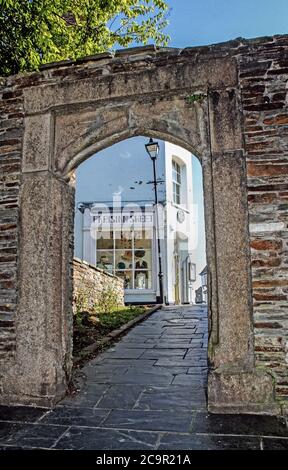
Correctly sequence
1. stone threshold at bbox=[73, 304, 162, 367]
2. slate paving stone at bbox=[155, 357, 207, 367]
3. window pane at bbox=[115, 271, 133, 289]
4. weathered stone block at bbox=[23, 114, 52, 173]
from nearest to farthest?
weathered stone block at bbox=[23, 114, 52, 173] → slate paving stone at bbox=[155, 357, 207, 367] → stone threshold at bbox=[73, 304, 162, 367] → window pane at bbox=[115, 271, 133, 289]

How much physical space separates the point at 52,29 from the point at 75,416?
5481 mm

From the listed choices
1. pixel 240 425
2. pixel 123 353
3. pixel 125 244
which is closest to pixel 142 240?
pixel 125 244

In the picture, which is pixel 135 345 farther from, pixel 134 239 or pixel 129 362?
pixel 134 239

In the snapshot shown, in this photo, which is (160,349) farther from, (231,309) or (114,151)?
(114,151)

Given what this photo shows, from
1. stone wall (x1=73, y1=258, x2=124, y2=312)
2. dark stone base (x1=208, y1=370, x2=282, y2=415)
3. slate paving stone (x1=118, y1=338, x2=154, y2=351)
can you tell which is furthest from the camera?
stone wall (x1=73, y1=258, x2=124, y2=312)

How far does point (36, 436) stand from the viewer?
292cm

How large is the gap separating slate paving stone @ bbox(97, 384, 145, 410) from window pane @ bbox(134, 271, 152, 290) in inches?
352

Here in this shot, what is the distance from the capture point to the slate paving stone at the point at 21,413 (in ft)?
11.0

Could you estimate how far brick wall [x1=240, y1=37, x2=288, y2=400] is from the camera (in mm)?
3375

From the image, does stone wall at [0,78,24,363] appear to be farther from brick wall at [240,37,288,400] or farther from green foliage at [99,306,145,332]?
green foliage at [99,306,145,332]

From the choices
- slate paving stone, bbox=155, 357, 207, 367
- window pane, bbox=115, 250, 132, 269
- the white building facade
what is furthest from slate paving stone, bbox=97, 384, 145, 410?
window pane, bbox=115, 250, 132, 269

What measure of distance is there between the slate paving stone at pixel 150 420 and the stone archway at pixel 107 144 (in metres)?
0.36

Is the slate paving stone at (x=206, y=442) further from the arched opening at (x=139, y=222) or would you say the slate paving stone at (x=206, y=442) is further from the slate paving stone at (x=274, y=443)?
the arched opening at (x=139, y=222)
